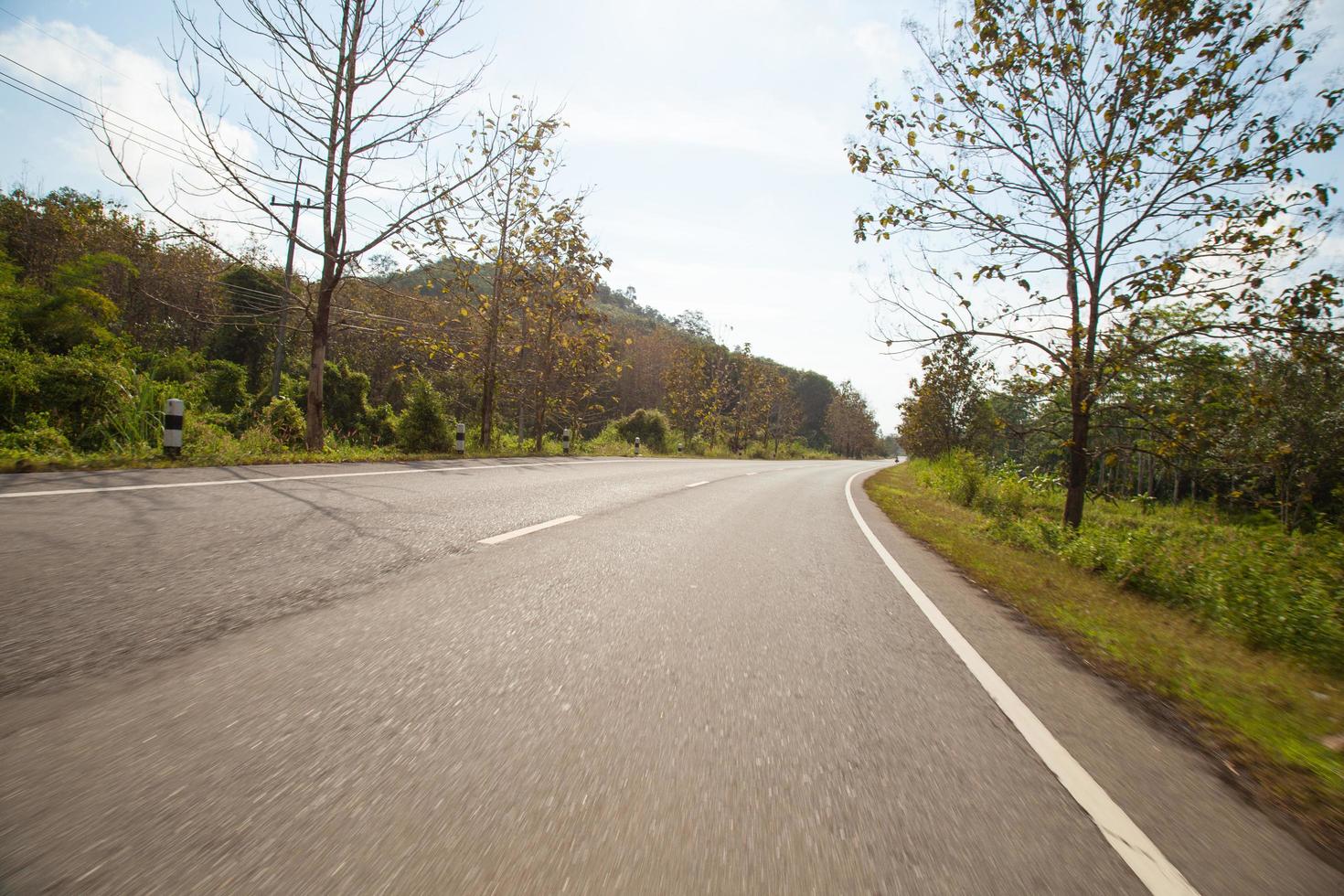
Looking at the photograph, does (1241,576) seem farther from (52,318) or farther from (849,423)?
(849,423)

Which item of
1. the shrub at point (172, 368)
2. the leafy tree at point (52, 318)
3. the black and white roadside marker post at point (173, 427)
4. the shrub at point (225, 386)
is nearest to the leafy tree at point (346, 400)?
the shrub at point (225, 386)

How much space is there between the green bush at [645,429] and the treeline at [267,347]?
8cm

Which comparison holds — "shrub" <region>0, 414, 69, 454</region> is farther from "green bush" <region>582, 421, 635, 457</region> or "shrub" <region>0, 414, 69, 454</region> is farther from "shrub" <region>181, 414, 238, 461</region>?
"green bush" <region>582, 421, 635, 457</region>

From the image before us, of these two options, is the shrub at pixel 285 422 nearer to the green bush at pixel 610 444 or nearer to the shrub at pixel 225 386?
the shrub at pixel 225 386

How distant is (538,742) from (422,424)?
16928 mm

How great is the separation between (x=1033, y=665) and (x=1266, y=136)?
769 cm

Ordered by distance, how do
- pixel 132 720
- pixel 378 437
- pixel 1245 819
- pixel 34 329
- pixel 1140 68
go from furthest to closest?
1. pixel 378 437
2. pixel 34 329
3. pixel 1140 68
4. pixel 1245 819
5. pixel 132 720

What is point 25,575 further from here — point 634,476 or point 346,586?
point 634,476

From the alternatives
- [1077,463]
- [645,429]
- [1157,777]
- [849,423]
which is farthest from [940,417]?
[849,423]

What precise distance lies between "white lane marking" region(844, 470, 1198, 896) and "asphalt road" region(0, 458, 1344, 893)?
0.01 meters

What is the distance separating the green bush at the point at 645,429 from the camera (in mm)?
37594

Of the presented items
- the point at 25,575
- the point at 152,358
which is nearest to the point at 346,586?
the point at 25,575

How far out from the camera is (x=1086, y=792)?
2010 mm

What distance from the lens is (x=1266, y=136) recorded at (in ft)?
23.1
